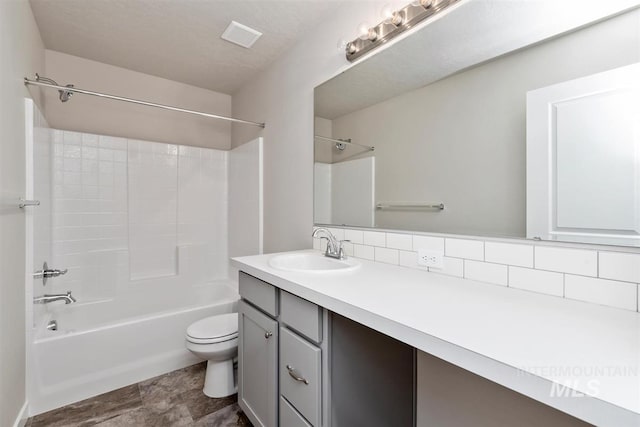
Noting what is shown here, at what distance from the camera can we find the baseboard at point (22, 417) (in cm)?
145

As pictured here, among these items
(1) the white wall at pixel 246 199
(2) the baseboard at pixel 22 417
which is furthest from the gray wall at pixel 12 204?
(1) the white wall at pixel 246 199

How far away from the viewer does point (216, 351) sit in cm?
172

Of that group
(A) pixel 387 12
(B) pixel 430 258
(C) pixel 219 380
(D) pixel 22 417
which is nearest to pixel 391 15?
(A) pixel 387 12

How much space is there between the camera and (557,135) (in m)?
0.94

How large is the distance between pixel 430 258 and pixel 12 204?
79.4 inches

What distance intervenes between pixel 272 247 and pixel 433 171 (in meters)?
1.49

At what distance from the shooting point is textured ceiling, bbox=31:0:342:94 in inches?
68.6

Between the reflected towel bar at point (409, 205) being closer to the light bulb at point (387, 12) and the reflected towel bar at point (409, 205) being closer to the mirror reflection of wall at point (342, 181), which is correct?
the mirror reflection of wall at point (342, 181)

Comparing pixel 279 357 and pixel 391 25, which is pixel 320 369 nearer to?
pixel 279 357

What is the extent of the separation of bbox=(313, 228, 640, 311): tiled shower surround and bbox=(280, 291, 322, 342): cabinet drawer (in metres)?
0.56

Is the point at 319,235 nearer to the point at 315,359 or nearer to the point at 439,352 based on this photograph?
the point at 315,359

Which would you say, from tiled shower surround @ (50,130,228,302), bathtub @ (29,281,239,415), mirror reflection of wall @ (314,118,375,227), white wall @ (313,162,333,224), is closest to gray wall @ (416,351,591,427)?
mirror reflection of wall @ (314,118,375,227)

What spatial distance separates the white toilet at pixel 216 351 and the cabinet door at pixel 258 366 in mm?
243

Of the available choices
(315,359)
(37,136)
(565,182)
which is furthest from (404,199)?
(37,136)
